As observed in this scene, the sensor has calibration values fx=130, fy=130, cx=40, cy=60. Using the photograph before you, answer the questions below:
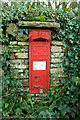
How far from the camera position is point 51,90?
3201 mm

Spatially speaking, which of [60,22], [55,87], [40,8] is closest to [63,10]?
[60,22]

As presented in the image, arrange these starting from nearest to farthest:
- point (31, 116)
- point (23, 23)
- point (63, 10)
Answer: point (31, 116) < point (23, 23) < point (63, 10)

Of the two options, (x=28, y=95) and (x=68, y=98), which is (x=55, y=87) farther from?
(x=28, y=95)

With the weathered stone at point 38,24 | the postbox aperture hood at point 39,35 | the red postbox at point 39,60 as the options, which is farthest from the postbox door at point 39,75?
the weathered stone at point 38,24

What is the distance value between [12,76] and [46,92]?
3.01ft

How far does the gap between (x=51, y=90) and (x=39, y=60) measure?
804 millimetres

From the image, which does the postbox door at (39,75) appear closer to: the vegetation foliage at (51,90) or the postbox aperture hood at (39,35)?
the vegetation foliage at (51,90)

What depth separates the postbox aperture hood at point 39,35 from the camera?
298cm

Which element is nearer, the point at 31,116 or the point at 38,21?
the point at 31,116

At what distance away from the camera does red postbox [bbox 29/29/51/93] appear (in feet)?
9.98

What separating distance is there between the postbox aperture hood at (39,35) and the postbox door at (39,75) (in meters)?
0.54

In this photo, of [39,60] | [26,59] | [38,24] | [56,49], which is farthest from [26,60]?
[38,24]

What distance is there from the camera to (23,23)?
9.60ft

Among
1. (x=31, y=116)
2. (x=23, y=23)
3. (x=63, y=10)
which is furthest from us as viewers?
(x=63, y=10)
